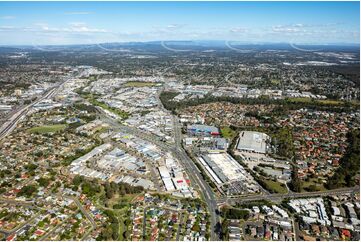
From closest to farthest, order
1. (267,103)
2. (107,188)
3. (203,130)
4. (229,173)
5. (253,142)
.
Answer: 1. (107,188)
2. (229,173)
3. (253,142)
4. (203,130)
5. (267,103)

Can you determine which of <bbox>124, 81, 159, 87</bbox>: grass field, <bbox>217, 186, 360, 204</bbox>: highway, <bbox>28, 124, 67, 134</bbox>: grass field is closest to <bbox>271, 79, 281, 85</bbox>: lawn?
<bbox>124, 81, 159, 87</bbox>: grass field

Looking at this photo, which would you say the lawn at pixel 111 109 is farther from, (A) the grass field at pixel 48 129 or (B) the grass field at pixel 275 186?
(B) the grass field at pixel 275 186

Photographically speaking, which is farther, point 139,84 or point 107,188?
point 139,84

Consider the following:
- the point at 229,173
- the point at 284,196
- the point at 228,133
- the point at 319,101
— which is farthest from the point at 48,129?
the point at 319,101

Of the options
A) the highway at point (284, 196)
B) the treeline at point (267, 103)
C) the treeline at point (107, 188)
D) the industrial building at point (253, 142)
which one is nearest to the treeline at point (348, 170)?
the highway at point (284, 196)

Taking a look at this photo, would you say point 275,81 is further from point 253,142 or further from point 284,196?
point 284,196

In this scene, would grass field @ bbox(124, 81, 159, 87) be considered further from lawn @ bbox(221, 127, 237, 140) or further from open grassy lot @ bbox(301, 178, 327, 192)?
open grassy lot @ bbox(301, 178, 327, 192)
